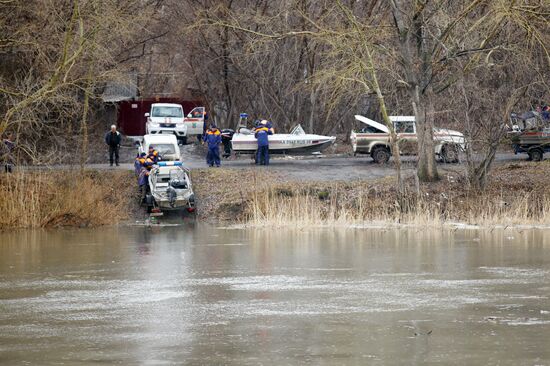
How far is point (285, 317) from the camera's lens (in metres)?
14.9

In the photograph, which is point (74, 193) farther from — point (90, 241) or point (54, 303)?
point (54, 303)

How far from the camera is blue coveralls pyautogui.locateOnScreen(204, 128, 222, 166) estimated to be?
39.7m

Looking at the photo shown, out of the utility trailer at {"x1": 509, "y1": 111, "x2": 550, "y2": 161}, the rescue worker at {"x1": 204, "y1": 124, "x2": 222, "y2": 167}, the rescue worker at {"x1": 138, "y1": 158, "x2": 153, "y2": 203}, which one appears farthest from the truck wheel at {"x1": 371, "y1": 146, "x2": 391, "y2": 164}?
the rescue worker at {"x1": 138, "y1": 158, "x2": 153, "y2": 203}

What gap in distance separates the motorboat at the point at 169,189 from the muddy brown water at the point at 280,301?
6.87 m

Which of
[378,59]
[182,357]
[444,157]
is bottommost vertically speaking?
[182,357]

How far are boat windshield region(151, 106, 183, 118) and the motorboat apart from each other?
1520 centimetres

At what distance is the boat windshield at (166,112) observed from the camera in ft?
165

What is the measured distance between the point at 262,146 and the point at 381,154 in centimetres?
476

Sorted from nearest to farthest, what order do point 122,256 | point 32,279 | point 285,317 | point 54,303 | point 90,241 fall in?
point 285,317 < point 54,303 < point 32,279 < point 122,256 < point 90,241

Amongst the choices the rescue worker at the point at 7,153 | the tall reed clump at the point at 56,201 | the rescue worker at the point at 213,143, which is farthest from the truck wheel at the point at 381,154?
the rescue worker at the point at 7,153

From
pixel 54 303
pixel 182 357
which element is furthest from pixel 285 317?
pixel 54 303

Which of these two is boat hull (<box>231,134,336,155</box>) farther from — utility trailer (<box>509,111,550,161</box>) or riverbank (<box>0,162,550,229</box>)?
utility trailer (<box>509,111,550,161</box>)

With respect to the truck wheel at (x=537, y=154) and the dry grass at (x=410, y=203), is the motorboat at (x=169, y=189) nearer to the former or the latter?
the dry grass at (x=410, y=203)

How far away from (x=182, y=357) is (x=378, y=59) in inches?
976
